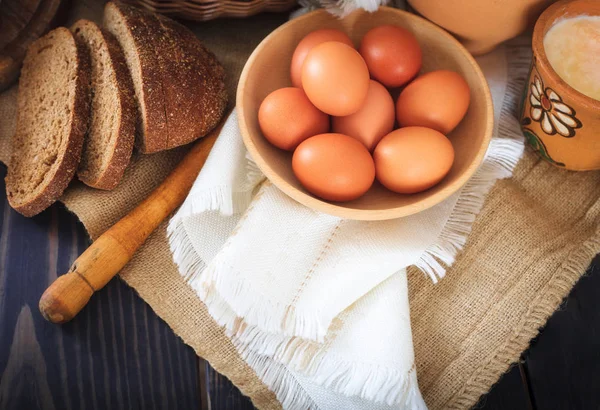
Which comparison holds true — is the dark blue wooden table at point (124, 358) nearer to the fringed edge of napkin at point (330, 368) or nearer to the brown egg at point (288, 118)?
the fringed edge of napkin at point (330, 368)

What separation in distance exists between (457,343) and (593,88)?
0.40 metres

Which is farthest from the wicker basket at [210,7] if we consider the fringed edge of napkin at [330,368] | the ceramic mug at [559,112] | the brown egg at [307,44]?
the fringed edge of napkin at [330,368]

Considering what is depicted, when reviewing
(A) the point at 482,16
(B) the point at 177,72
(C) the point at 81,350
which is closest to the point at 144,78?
(B) the point at 177,72

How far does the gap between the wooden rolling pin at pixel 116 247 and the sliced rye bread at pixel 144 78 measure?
0.20 feet

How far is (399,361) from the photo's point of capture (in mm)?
698

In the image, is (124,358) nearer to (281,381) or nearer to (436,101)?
(281,381)

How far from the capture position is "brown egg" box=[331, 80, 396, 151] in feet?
2.48

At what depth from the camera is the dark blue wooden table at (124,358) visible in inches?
28.6

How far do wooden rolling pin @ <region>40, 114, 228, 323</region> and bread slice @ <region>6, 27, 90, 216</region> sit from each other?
11 cm

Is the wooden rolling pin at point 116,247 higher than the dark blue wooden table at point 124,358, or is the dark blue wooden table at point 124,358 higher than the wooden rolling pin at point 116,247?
the wooden rolling pin at point 116,247

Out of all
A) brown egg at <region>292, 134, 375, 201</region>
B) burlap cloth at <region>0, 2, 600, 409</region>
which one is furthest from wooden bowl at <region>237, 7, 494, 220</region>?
burlap cloth at <region>0, 2, 600, 409</region>

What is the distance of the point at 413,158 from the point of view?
700mm

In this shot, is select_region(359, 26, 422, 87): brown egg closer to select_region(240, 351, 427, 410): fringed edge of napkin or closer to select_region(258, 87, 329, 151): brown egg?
select_region(258, 87, 329, 151): brown egg

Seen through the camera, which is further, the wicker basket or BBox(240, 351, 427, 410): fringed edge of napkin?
the wicker basket
